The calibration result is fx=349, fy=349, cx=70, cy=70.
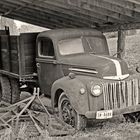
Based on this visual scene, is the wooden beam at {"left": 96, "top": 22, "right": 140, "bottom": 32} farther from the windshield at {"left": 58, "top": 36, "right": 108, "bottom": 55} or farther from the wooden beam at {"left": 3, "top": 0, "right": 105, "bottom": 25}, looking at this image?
the windshield at {"left": 58, "top": 36, "right": 108, "bottom": 55}

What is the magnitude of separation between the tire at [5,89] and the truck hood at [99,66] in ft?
9.78

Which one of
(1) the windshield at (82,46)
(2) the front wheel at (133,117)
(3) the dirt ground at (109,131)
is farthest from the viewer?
(1) the windshield at (82,46)

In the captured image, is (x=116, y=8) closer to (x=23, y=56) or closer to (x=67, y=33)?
(x=67, y=33)

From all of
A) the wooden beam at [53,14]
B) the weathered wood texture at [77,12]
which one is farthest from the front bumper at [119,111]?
the wooden beam at [53,14]

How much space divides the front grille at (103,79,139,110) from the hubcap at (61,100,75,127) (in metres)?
0.69

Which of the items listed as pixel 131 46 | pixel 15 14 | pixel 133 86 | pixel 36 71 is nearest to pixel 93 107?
pixel 133 86

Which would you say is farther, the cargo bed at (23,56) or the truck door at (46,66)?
the cargo bed at (23,56)

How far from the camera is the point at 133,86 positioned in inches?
252

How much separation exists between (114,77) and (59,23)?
628 cm

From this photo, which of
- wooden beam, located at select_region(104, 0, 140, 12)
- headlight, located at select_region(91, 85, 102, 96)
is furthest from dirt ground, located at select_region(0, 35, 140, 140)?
wooden beam, located at select_region(104, 0, 140, 12)

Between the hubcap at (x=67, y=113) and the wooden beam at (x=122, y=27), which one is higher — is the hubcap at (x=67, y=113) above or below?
below

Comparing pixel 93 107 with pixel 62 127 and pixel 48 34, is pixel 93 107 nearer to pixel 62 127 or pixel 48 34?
pixel 62 127

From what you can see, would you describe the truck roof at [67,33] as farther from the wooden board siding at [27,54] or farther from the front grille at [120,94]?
the front grille at [120,94]

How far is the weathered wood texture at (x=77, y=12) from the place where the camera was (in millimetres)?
8953
